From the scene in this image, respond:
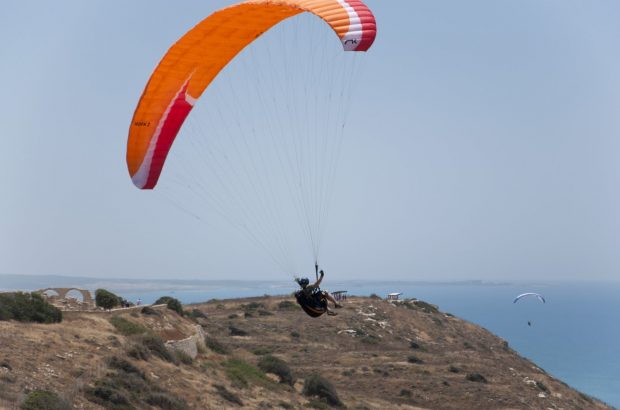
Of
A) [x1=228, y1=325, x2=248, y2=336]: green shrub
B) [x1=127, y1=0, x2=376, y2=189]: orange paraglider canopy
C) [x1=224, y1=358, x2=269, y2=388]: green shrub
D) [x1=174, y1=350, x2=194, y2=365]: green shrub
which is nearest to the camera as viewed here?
[x1=127, y1=0, x2=376, y2=189]: orange paraglider canopy

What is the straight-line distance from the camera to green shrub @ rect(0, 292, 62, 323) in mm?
31688

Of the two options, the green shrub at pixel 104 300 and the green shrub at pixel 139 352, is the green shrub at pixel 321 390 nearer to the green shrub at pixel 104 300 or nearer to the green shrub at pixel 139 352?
the green shrub at pixel 139 352

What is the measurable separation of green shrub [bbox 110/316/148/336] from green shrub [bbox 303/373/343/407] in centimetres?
839

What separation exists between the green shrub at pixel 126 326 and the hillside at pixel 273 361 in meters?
0.07

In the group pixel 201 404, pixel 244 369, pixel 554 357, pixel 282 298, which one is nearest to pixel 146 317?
pixel 244 369

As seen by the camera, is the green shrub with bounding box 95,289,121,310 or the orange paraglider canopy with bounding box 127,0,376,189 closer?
the orange paraglider canopy with bounding box 127,0,376,189

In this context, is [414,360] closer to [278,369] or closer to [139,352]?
[278,369]

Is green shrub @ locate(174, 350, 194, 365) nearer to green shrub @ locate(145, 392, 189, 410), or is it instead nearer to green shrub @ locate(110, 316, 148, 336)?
green shrub @ locate(110, 316, 148, 336)

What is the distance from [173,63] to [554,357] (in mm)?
165317

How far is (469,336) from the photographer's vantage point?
7144 centimetres

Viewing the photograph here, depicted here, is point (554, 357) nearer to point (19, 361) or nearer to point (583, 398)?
point (583, 398)

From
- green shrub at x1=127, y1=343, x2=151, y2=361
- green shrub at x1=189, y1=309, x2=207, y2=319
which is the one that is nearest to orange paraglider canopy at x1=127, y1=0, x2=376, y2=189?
green shrub at x1=127, y1=343, x2=151, y2=361

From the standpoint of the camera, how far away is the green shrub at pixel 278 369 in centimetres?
4103

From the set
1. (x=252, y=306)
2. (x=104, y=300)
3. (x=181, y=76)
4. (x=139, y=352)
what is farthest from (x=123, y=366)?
(x=252, y=306)
